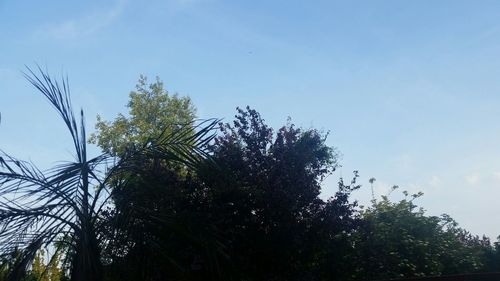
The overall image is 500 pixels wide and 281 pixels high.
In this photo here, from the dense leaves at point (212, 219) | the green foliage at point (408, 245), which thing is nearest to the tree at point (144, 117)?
the dense leaves at point (212, 219)

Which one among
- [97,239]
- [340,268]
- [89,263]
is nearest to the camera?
[89,263]

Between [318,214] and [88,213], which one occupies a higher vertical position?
[318,214]

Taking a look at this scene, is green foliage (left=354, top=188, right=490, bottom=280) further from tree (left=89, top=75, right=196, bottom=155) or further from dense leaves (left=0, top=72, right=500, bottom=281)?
tree (left=89, top=75, right=196, bottom=155)

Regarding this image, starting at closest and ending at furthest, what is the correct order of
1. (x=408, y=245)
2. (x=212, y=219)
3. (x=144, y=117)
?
(x=212, y=219), (x=408, y=245), (x=144, y=117)

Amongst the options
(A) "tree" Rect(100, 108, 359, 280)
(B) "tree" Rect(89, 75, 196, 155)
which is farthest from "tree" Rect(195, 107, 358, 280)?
(B) "tree" Rect(89, 75, 196, 155)

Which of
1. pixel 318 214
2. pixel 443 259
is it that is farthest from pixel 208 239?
pixel 443 259

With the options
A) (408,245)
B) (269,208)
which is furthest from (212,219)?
(408,245)

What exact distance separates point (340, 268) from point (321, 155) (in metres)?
3.17

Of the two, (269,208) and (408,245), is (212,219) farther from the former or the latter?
(408,245)

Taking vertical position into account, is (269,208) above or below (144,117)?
below

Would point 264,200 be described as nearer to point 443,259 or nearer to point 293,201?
point 293,201

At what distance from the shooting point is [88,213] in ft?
17.2

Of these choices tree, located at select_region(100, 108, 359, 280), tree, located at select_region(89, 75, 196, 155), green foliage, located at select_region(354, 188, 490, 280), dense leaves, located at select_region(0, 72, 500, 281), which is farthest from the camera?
tree, located at select_region(89, 75, 196, 155)

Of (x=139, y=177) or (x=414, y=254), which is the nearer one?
(x=139, y=177)
